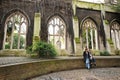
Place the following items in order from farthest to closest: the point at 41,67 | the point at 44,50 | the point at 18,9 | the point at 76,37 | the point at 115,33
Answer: the point at 115,33 → the point at 76,37 → the point at 18,9 → the point at 44,50 → the point at 41,67

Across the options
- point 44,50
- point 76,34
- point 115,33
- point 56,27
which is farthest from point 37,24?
point 115,33

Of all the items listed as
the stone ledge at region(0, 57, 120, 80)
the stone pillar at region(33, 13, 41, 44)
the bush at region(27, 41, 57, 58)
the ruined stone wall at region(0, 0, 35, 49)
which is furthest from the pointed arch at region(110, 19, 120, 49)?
the ruined stone wall at region(0, 0, 35, 49)

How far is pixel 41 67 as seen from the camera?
722 cm

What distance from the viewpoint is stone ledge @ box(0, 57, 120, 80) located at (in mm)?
4996

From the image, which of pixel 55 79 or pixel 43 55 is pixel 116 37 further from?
pixel 55 79

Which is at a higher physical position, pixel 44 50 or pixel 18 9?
pixel 18 9

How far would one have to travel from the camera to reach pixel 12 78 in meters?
5.14

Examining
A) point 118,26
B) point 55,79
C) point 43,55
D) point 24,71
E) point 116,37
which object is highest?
point 118,26

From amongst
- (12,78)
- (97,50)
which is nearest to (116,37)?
(97,50)

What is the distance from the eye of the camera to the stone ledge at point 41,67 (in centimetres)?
500

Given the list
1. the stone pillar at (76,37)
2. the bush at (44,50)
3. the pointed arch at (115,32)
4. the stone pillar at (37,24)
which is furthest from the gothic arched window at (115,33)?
the bush at (44,50)

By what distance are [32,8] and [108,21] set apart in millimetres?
9914

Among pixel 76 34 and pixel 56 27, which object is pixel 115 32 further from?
pixel 56 27

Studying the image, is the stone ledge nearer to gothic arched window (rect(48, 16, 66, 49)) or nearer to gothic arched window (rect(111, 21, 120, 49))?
gothic arched window (rect(48, 16, 66, 49))
